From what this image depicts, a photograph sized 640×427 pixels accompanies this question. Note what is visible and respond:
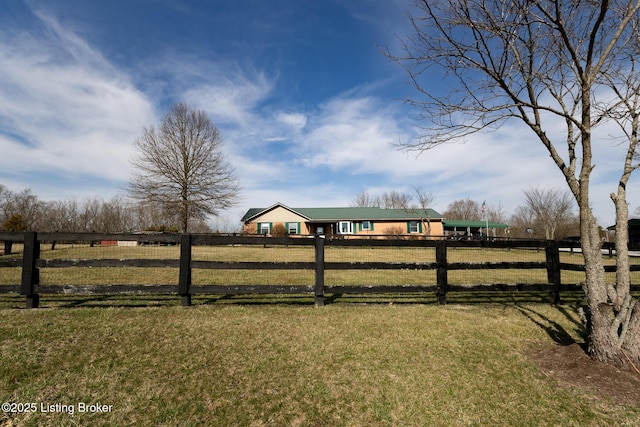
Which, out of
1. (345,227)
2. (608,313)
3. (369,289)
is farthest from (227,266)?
(345,227)

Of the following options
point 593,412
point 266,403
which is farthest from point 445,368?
point 266,403

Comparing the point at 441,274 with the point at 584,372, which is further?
the point at 441,274

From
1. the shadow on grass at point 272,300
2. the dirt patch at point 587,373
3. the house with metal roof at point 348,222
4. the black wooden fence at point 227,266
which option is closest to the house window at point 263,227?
the house with metal roof at point 348,222

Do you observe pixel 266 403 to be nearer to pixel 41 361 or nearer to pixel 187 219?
pixel 41 361

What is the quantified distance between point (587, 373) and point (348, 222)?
3235cm

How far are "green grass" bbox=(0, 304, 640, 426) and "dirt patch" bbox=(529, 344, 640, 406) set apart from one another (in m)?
0.17

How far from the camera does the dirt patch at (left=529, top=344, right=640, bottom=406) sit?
342 centimetres

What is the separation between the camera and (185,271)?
634 centimetres

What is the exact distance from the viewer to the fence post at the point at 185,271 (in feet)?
20.6

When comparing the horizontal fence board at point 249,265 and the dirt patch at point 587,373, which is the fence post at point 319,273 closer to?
the horizontal fence board at point 249,265

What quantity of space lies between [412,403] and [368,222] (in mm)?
33475

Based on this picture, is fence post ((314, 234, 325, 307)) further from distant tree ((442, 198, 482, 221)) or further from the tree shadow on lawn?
distant tree ((442, 198, 482, 221))

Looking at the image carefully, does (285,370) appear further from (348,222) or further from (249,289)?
(348,222)

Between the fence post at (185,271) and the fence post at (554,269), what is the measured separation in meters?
8.12
